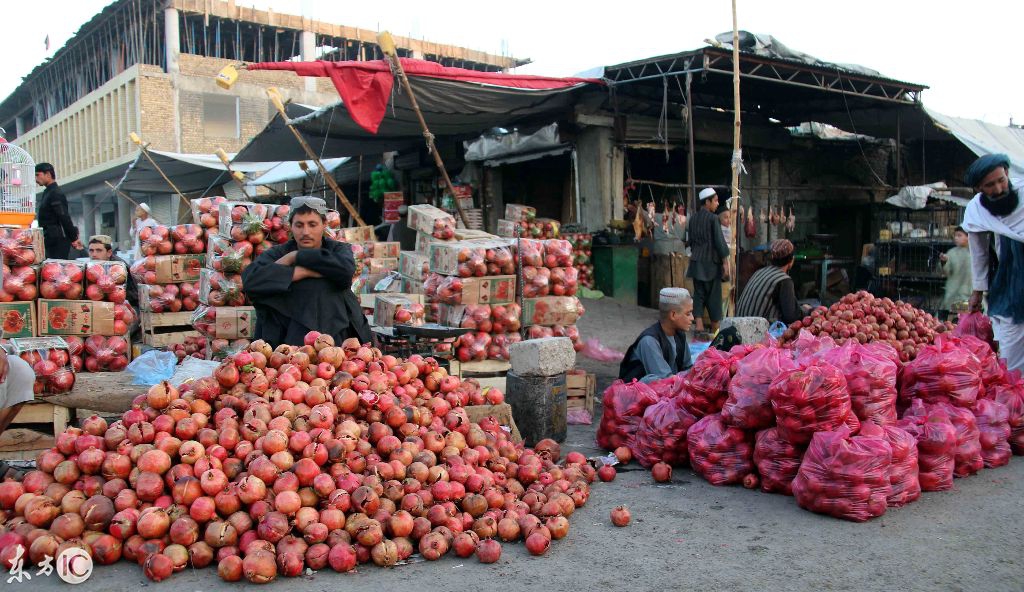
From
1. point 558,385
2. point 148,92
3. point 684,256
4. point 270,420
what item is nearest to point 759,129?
point 684,256

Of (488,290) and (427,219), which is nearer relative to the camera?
(488,290)

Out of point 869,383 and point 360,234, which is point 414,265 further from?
point 869,383

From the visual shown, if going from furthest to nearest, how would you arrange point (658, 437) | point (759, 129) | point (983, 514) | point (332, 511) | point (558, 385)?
1. point (759, 129)
2. point (558, 385)
3. point (658, 437)
4. point (983, 514)
5. point (332, 511)

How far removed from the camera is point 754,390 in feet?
13.4

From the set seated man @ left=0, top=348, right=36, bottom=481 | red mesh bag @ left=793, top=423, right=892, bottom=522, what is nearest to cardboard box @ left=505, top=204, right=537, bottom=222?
seated man @ left=0, top=348, right=36, bottom=481

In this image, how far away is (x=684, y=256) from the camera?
1212 centimetres

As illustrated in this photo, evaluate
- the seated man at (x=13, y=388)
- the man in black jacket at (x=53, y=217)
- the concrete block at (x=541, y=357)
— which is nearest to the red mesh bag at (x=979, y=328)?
the concrete block at (x=541, y=357)

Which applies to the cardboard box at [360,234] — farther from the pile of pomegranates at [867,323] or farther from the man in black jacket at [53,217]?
the pile of pomegranates at [867,323]

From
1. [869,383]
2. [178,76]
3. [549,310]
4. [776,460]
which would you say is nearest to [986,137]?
[549,310]

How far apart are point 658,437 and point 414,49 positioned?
25.3m

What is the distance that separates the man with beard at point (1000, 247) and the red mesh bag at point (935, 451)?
6.10 feet

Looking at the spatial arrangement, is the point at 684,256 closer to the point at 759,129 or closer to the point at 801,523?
the point at 759,129

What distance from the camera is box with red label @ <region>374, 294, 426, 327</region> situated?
6.12 meters

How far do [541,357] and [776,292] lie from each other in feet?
9.64
